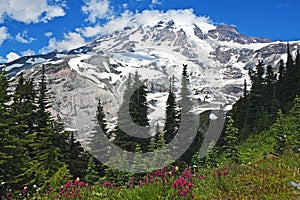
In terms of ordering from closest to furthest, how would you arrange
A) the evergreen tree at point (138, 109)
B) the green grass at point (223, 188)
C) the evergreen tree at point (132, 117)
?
the green grass at point (223, 188) → the evergreen tree at point (132, 117) → the evergreen tree at point (138, 109)

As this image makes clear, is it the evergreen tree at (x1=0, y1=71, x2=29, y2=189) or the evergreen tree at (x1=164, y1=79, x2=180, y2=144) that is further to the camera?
the evergreen tree at (x1=164, y1=79, x2=180, y2=144)

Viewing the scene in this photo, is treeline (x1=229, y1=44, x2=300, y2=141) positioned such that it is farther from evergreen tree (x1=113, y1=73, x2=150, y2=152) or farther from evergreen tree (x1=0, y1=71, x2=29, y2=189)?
evergreen tree (x1=0, y1=71, x2=29, y2=189)

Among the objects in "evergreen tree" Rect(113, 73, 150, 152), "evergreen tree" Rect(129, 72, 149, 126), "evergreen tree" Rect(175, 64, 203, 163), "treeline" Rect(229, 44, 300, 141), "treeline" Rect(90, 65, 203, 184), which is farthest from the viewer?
"treeline" Rect(229, 44, 300, 141)

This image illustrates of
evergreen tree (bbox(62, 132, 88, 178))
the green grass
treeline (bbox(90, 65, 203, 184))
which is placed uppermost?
treeline (bbox(90, 65, 203, 184))

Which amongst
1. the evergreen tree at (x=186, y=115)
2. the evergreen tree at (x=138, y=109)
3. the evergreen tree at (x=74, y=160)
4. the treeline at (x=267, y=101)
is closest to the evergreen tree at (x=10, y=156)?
the evergreen tree at (x=74, y=160)

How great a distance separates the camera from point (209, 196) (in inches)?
312

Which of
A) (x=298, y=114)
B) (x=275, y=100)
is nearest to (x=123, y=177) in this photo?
(x=298, y=114)

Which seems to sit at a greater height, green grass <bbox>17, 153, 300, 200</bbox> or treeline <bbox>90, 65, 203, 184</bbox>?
treeline <bbox>90, 65, 203, 184</bbox>

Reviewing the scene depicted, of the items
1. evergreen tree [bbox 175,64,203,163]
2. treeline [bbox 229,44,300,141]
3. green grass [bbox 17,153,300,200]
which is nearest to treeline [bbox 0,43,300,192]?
treeline [bbox 229,44,300,141]

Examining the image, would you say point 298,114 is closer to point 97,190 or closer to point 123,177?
point 123,177

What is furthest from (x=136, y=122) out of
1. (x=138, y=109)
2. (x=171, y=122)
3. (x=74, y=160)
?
(x=74, y=160)

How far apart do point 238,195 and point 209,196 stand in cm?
63

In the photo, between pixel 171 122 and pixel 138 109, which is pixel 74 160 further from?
pixel 171 122

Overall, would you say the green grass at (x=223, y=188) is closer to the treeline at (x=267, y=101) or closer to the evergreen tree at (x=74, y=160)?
the evergreen tree at (x=74, y=160)
